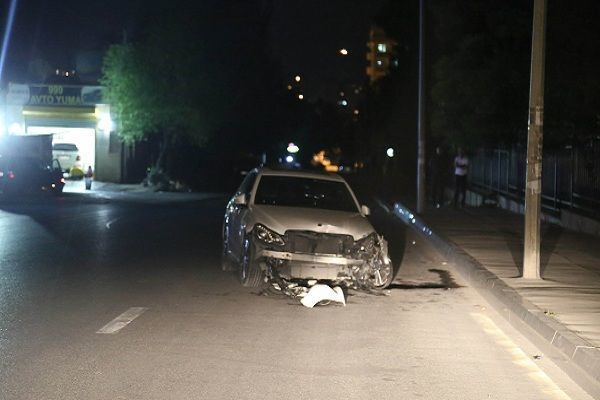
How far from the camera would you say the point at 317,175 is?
14.0 meters

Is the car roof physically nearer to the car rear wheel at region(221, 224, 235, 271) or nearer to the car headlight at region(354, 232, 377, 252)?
the car rear wheel at region(221, 224, 235, 271)

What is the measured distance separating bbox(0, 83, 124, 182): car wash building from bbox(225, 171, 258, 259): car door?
Result: 1295 inches

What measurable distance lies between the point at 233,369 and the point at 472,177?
103 ft

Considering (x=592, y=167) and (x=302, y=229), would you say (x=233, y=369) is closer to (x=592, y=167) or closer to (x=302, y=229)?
(x=302, y=229)

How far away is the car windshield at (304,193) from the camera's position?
13.5m

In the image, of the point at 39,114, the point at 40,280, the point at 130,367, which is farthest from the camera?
the point at 39,114

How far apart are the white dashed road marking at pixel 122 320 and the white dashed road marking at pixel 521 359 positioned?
396 centimetres

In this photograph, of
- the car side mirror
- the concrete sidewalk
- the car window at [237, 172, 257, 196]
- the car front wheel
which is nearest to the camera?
the concrete sidewalk

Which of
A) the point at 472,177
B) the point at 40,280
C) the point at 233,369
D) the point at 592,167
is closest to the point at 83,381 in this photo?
the point at 233,369

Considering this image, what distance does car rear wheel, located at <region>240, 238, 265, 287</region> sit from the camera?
12078mm

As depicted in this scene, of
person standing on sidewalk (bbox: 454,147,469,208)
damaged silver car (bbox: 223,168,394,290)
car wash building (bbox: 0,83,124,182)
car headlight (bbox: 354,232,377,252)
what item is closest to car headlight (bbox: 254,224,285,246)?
damaged silver car (bbox: 223,168,394,290)

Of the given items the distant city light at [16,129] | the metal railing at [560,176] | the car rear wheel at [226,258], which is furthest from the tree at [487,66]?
the distant city light at [16,129]

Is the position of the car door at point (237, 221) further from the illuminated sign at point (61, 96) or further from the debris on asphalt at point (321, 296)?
the illuminated sign at point (61, 96)

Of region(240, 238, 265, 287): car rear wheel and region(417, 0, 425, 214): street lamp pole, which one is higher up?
region(417, 0, 425, 214): street lamp pole
